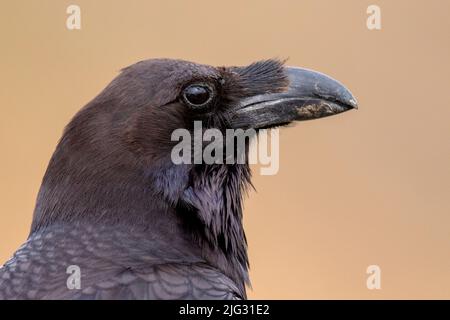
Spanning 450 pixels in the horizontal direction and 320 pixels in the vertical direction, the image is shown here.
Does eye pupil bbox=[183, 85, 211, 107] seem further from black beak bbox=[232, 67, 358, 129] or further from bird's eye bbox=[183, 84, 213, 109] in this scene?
black beak bbox=[232, 67, 358, 129]

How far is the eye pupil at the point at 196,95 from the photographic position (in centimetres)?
545

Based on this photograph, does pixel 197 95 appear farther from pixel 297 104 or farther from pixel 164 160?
pixel 297 104

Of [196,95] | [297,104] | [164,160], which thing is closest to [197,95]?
[196,95]

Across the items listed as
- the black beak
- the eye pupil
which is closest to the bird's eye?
the eye pupil

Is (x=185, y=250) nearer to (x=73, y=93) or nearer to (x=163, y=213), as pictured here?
(x=163, y=213)

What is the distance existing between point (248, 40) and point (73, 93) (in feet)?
6.01

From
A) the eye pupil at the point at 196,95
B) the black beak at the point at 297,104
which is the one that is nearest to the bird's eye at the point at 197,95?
the eye pupil at the point at 196,95

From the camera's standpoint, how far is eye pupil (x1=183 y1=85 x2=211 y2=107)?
5453 millimetres

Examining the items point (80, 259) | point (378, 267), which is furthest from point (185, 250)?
point (378, 267)

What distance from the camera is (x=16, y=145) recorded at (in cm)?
1068

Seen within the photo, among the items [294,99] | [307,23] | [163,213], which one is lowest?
[163,213]

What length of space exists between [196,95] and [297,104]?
57 cm

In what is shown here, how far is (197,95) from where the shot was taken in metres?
5.48
